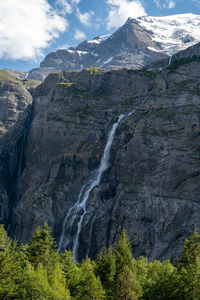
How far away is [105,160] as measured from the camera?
8669 centimetres

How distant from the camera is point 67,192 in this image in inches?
3317

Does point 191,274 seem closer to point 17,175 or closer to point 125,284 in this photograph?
point 125,284

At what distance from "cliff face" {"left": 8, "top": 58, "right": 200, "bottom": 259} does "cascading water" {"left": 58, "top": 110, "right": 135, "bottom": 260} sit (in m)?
0.33

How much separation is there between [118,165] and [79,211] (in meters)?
16.3

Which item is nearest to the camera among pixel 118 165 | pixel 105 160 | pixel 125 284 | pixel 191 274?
pixel 191 274

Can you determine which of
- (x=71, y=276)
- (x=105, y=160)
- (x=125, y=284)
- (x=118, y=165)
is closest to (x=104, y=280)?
(x=125, y=284)

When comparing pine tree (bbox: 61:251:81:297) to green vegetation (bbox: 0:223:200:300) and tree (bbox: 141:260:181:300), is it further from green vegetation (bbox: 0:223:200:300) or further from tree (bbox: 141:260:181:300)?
tree (bbox: 141:260:181:300)

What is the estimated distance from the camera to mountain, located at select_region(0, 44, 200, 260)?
6650 centimetres

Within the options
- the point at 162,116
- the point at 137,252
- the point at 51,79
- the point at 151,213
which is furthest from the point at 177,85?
the point at 51,79

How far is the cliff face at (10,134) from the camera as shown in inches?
3846

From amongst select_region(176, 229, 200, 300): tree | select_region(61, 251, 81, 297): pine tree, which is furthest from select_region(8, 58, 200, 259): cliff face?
select_region(176, 229, 200, 300): tree

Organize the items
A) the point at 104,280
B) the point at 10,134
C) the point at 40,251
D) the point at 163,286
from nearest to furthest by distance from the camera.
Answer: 1. the point at 163,286
2. the point at 104,280
3. the point at 40,251
4. the point at 10,134

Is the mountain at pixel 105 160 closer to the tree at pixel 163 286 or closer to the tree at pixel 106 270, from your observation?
the tree at pixel 163 286

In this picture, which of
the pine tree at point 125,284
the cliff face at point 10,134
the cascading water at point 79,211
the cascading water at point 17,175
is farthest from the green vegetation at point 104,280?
the cliff face at point 10,134
